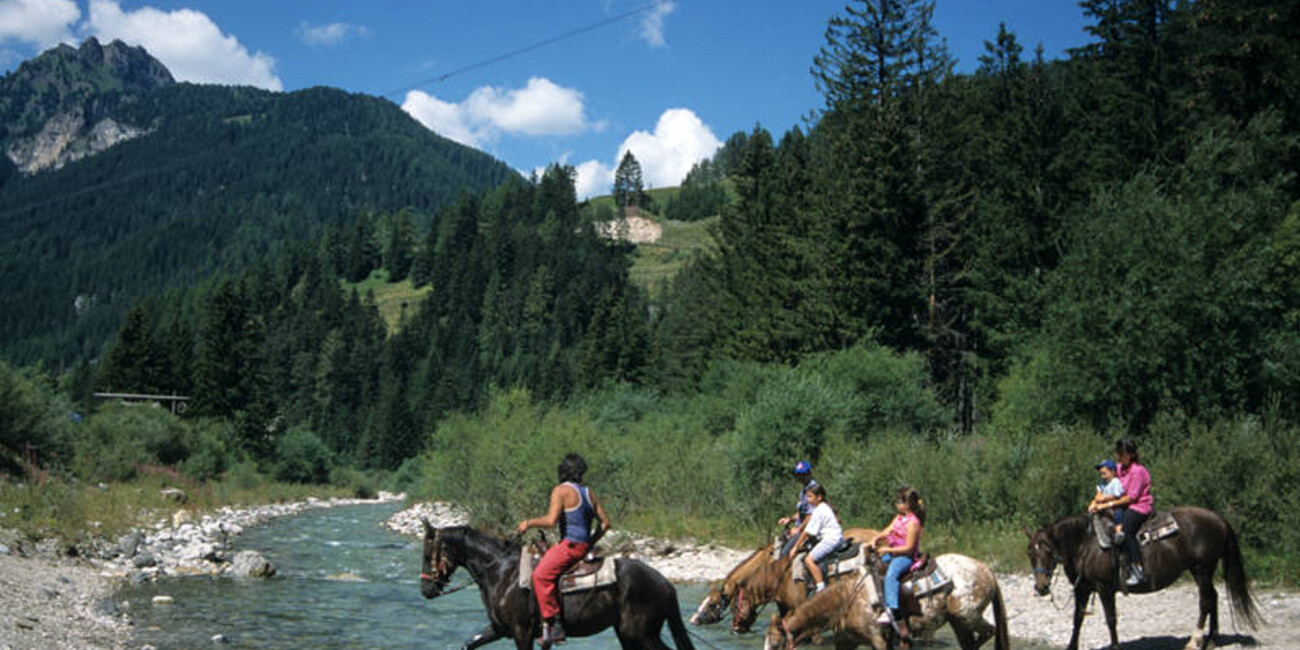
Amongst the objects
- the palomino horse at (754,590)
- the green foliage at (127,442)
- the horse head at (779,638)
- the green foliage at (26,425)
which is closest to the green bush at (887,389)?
the palomino horse at (754,590)

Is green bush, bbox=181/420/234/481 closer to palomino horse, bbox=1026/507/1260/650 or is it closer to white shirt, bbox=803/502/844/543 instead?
white shirt, bbox=803/502/844/543

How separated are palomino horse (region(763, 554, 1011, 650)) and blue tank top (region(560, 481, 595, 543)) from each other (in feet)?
9.05

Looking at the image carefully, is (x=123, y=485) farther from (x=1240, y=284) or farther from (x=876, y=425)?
(x=1240, y=284)

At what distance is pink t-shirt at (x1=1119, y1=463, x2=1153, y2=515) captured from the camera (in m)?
13.6

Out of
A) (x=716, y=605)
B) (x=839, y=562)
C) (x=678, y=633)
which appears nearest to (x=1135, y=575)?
(x=839, y=562)

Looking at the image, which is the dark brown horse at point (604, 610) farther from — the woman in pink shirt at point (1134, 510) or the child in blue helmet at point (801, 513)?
the woman in pink shirt at point (1134, 510)

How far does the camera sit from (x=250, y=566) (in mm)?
24547

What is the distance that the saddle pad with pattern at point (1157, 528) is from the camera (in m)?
13.6

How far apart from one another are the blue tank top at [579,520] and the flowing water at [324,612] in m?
2.72

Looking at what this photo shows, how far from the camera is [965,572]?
1181cm

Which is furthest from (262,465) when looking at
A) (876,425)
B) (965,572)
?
(965,572)

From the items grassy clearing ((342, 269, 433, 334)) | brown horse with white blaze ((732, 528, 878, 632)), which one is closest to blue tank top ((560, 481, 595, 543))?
brown horse with white blaze ((732, 528, 878, 632))

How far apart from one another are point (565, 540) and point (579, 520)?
0.92ft

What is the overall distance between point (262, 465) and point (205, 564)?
54.4m
